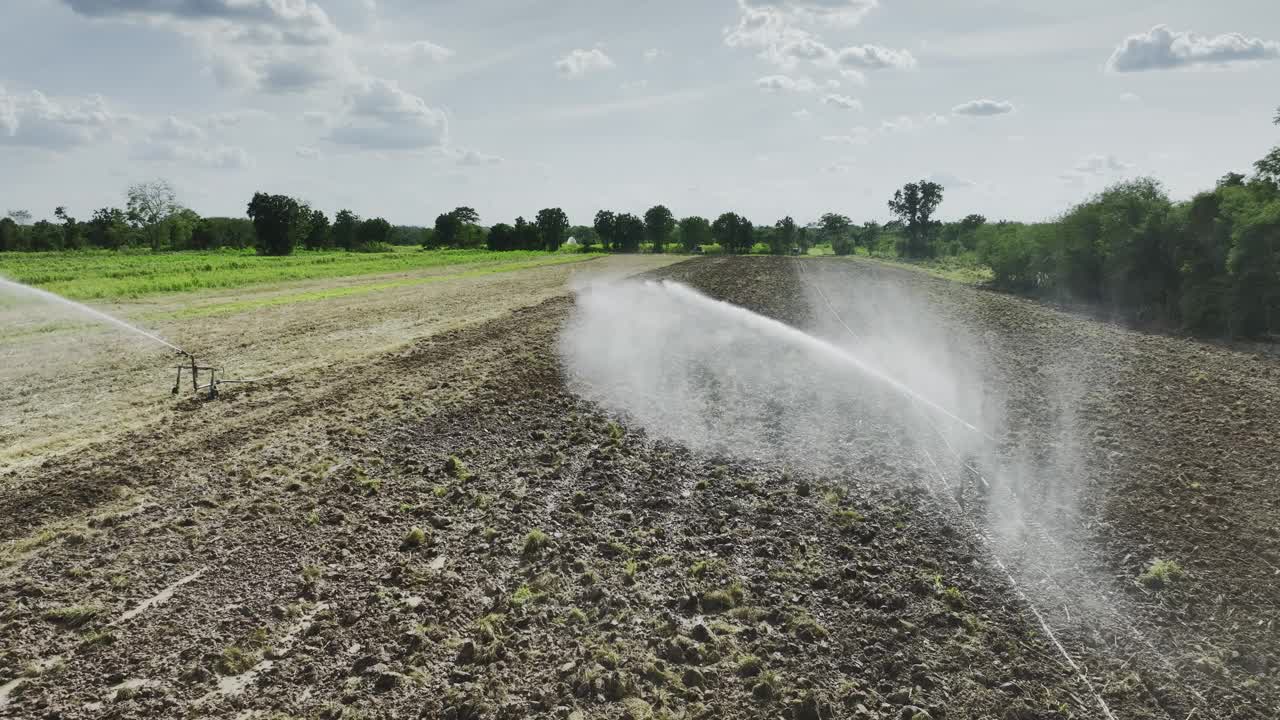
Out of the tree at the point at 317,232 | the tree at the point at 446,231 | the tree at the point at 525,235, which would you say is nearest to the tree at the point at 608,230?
the tree at the point at 525,235

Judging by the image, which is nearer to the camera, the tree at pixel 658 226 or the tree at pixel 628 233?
the tree at pixel 628 233

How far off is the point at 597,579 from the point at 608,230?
418 ft

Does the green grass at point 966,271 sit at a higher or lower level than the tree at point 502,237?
lower

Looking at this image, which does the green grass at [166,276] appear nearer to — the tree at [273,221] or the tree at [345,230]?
the tree at [273,221]

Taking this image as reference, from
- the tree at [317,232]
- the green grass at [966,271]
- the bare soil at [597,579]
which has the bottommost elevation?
the bare soil at [597,579]

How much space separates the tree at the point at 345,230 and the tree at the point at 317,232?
5.67m

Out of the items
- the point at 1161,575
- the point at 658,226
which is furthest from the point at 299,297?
the point at 658,226

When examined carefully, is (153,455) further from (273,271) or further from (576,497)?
(273,271)

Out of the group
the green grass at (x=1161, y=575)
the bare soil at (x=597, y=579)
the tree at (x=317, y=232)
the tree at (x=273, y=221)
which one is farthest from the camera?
the tree at (x=317, y=232)

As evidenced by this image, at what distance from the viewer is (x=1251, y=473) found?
10.4 meters

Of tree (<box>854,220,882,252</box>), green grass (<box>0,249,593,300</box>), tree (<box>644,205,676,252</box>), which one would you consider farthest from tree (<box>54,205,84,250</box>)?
tree (<box>854,220,882,252</box>)

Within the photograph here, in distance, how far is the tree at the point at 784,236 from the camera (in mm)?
142675

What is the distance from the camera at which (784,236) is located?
5684 inches

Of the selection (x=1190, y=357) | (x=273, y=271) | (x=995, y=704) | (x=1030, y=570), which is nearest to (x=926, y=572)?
(x=1030, y=570)
